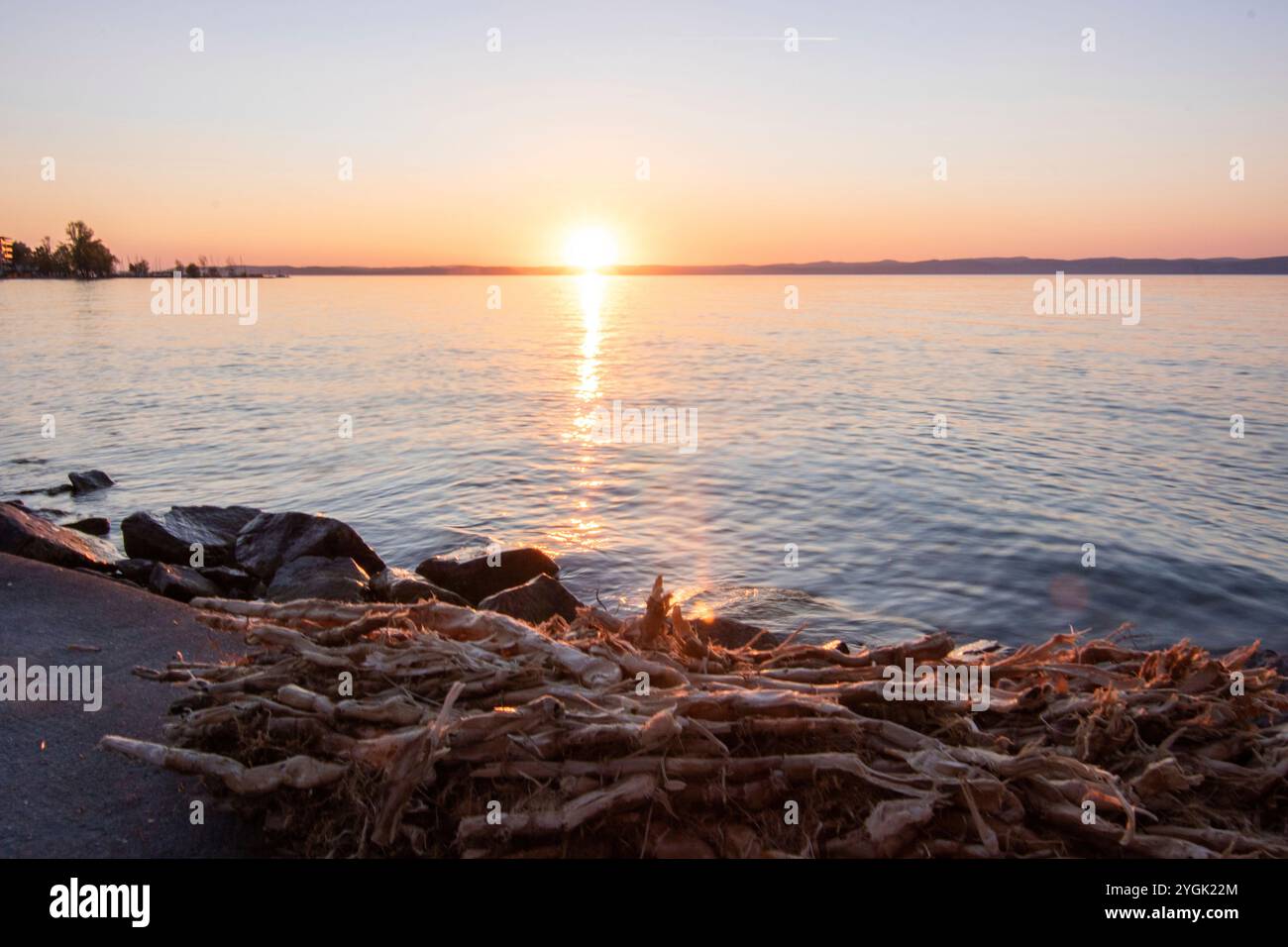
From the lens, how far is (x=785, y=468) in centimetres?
2328

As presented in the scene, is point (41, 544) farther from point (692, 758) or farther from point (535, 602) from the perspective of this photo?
point (692, 758)

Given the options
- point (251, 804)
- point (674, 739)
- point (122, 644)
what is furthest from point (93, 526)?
point (674, 739)

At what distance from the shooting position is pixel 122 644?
8.20m

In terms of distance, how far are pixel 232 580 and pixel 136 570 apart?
3.88 feet

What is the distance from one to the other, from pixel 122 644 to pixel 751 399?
2929 cm

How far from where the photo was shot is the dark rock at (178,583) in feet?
35.4

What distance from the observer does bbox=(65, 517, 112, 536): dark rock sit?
1608cm
